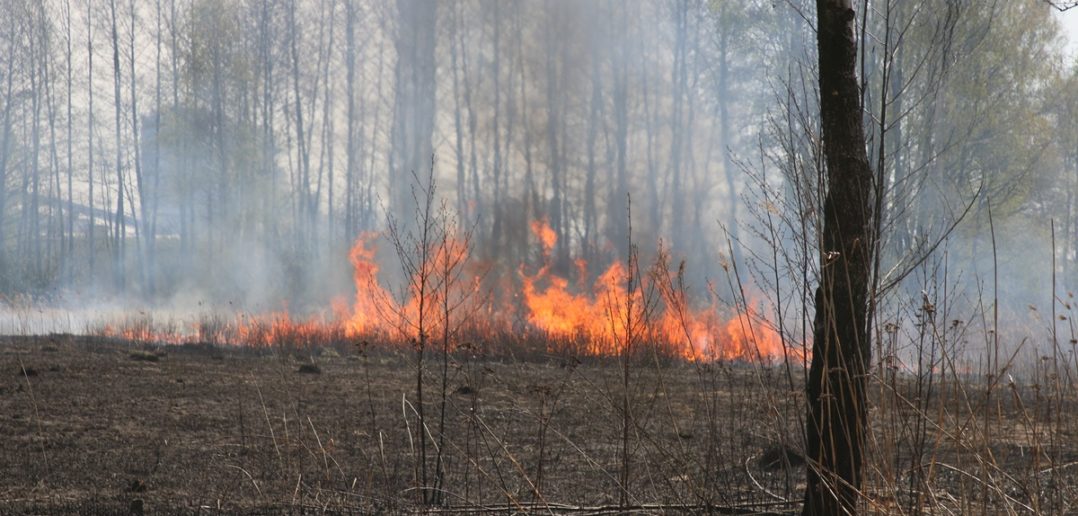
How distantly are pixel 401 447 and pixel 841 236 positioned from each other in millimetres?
4420

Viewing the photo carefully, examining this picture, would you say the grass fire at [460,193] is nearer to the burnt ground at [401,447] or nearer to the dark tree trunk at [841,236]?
the burnt ground at [401,447]

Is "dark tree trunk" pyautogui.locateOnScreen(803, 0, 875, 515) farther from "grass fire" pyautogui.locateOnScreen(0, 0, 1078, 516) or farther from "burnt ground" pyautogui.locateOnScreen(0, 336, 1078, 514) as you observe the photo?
"grass fire" pyautogui.locateOnScreen(0, 0, 1078, 516)

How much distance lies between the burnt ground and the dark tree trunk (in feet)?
0.58

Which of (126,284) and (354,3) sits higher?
(354,3)

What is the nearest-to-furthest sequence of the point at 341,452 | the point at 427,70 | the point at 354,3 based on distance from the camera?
1. the point at 341,452
2. the point at 427,70
3. the point at 354,3

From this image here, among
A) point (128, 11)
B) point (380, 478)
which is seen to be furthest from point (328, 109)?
point (380, 478)

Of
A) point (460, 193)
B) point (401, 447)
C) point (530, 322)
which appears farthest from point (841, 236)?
point (460, 193)

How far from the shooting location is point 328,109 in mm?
32469

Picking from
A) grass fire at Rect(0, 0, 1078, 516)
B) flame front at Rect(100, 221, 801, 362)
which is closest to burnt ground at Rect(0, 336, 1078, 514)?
grass fire at Rect(0, 0, 1078, 516)

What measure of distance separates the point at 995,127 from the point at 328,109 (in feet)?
67.6

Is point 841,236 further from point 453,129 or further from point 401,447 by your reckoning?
point 453,129

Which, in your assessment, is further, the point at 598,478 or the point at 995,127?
the point at 995,127

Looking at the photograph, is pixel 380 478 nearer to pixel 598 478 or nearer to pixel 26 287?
pixel 598 478

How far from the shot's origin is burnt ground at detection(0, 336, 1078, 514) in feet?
15.4
